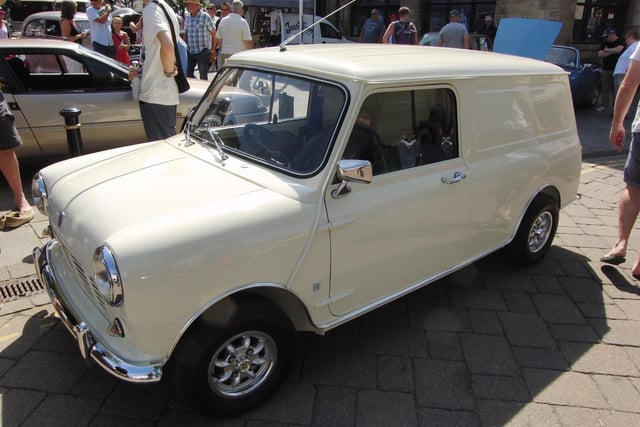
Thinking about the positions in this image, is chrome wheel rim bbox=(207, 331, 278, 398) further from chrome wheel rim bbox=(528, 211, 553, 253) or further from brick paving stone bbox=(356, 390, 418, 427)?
chrome wheel rim bbox=(528, 211, 553, 253)

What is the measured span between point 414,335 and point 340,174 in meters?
1.39

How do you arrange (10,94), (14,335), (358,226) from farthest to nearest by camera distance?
1. (10,94)
2. (14,335)
3. (358,226)

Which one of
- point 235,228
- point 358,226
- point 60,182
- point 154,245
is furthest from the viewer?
point 60,182

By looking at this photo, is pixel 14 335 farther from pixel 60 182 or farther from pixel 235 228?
pixel 235 228

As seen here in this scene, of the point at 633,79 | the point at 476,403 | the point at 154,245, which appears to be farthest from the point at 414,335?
the point at 633,79

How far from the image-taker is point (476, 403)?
105 inches

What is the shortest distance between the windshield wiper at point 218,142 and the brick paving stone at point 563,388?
221cm

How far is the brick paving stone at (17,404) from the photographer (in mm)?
2445

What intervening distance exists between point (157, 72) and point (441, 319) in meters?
3.41

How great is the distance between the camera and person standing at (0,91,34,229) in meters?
4.34

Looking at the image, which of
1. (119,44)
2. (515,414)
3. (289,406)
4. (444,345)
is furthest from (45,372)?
(119,44)

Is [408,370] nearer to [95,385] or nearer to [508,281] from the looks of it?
[508,281]

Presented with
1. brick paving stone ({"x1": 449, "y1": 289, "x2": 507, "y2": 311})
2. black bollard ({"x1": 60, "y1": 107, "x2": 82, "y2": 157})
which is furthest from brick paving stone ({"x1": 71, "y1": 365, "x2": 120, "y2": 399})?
black bollard ({"x1": 60, "y1": 107, "x2": 82, "y2": 157})

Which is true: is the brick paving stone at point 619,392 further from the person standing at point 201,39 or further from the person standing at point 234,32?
the person standing at point 201,39
